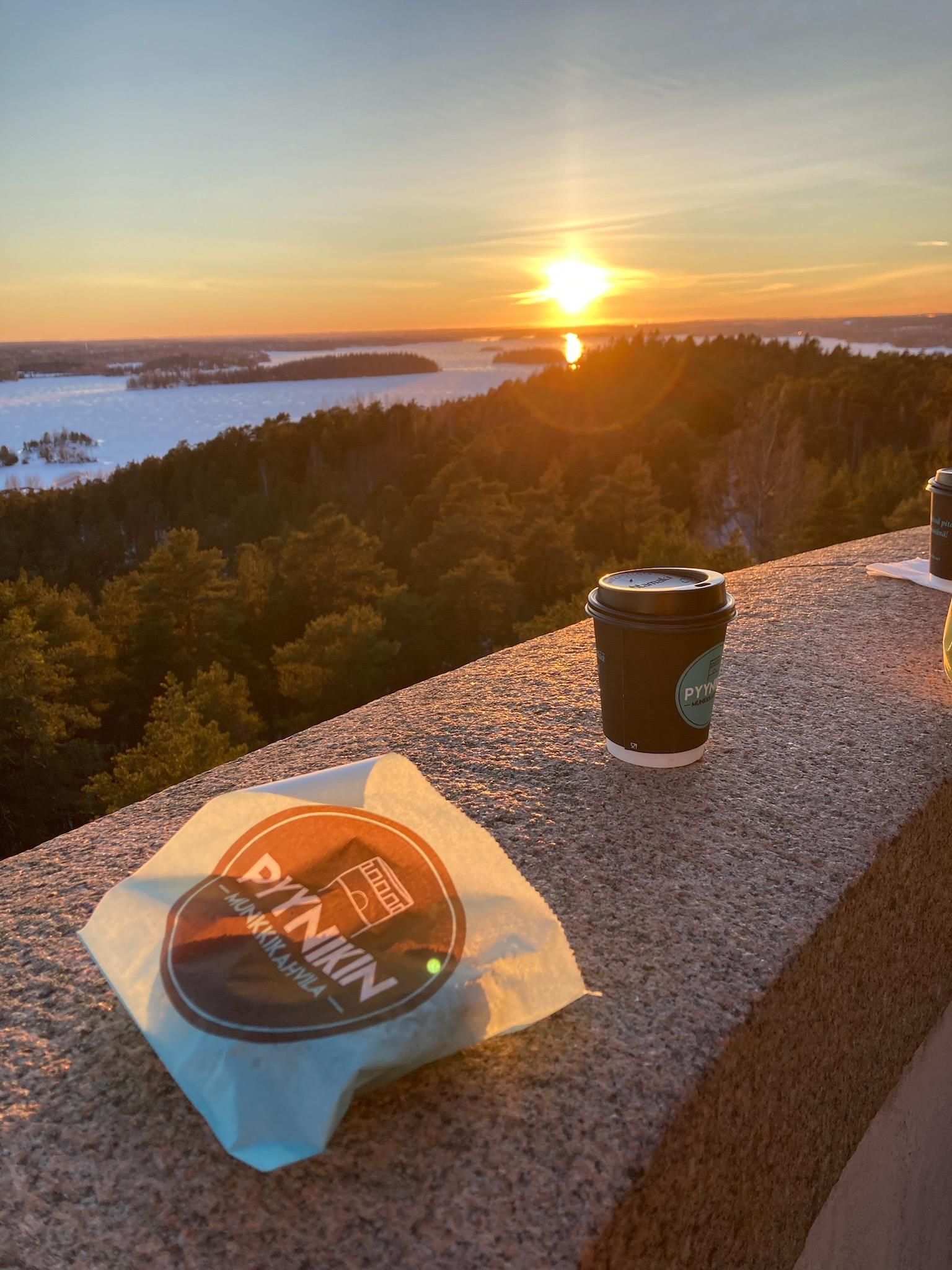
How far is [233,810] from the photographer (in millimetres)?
1067

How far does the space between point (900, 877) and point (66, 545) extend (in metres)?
50.8

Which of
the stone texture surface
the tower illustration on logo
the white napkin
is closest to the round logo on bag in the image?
the tower illustration on logo

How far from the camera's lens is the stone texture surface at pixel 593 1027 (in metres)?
0.78

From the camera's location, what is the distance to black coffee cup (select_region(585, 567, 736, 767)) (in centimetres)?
135

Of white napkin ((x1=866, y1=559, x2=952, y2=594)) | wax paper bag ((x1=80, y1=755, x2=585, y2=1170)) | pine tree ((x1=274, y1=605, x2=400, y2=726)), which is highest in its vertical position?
wax paper bag ((x1=80, y1=755, x2=585, y2=1170))

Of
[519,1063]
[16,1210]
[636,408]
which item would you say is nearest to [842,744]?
[519,1063]

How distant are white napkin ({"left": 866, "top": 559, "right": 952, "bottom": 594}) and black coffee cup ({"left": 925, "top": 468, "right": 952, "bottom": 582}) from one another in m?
0.02

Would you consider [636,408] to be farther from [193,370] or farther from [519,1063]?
[519,1063]

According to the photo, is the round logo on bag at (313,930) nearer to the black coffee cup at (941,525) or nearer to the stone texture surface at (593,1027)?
the stone texture surface at (593,1027)

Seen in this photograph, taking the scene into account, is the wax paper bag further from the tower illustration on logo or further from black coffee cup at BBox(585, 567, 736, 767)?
black coffee cup at BBox(585, 567, 736, 767)

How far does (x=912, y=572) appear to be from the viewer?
2561mm

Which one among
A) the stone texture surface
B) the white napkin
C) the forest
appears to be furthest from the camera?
the forest

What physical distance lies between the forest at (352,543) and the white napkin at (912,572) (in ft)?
78.2

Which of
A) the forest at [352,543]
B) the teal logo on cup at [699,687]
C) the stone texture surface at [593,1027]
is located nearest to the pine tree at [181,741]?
the forest at [352,543]
